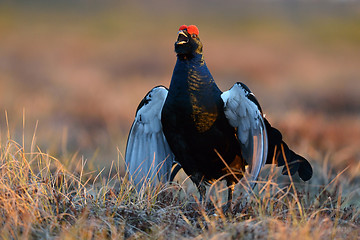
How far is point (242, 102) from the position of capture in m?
3.74

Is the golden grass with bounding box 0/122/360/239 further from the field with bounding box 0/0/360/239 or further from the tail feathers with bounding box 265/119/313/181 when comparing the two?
the tail feathers with bounding box 265/119/313/181

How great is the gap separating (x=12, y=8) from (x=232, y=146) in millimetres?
39844

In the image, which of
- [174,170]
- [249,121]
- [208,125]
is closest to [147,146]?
[174,170]

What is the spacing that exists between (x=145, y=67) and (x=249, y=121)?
14.8 metres

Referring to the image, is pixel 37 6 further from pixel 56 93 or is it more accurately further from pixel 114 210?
pixel 114 210

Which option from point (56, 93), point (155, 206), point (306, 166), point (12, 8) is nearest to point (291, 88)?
point (56, 93)

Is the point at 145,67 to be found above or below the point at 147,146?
below

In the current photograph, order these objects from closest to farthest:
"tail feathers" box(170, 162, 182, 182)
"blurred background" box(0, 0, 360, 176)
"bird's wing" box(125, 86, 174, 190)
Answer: "bird's wing" box(125, 86, 174, 190) < "tail feathers" box(170, 162, 182, 182) < "blurred background" box(0, 0, 360, 176)

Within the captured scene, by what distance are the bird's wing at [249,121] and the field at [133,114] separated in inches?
7.9

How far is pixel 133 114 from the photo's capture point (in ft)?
31.8

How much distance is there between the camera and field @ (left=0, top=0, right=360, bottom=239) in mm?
2963

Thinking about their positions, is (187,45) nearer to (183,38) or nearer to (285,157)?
(183,38)

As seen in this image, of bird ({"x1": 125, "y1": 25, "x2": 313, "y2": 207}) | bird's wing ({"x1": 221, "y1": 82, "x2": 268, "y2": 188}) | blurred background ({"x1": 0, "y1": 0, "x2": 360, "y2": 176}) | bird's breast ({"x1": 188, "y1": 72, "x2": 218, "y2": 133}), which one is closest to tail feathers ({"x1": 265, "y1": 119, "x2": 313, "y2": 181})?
bird ({"x1": 125, "y1": 25, "x2": 313, "y2": 207})

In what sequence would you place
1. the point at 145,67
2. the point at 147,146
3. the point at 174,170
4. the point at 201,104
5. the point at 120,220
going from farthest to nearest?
the point at 145,67 → the point at 174,170 → the point at 147,146 → the point at 201,104 → the point at 120,220
